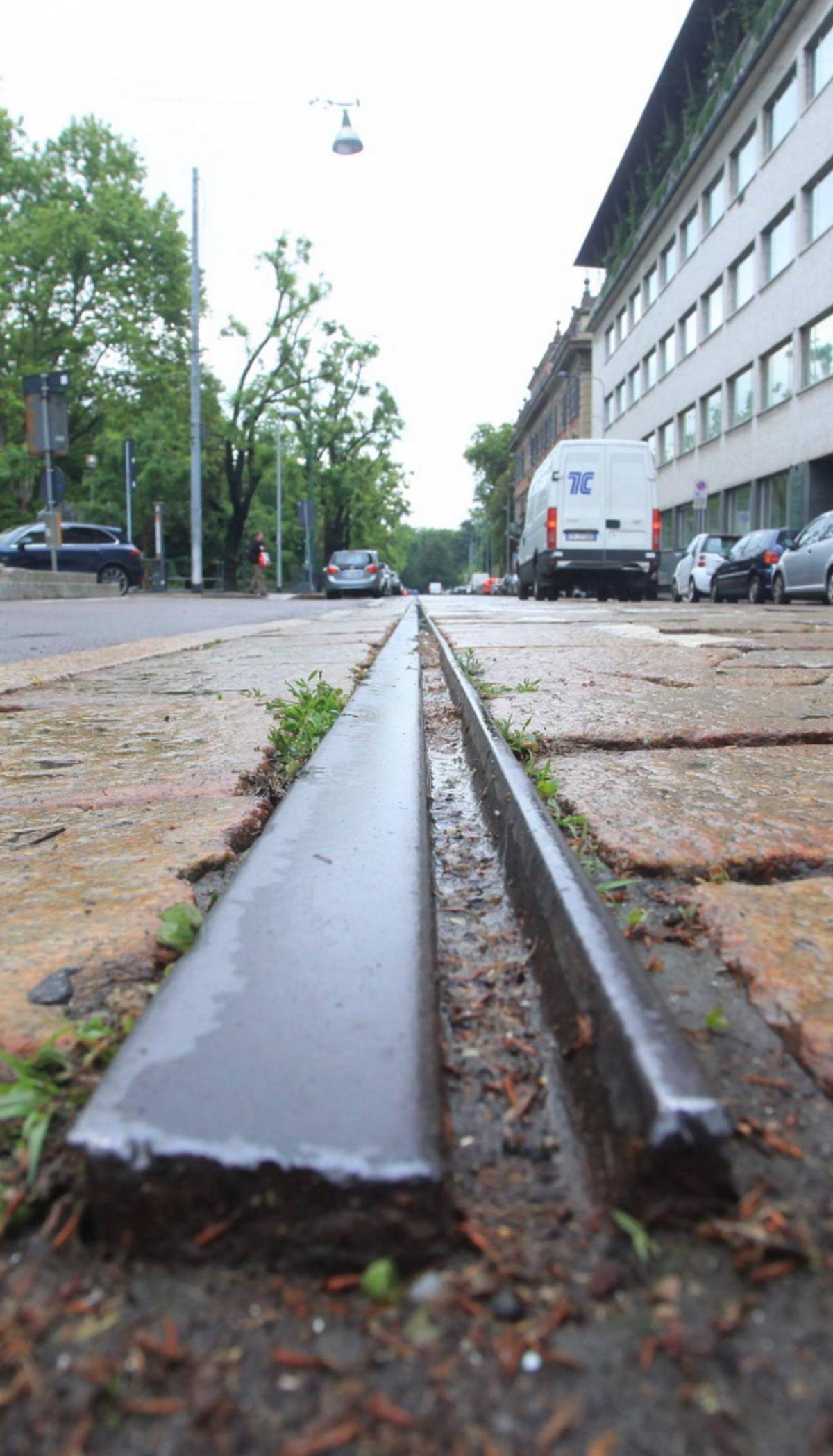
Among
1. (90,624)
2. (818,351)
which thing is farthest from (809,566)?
(90,624)

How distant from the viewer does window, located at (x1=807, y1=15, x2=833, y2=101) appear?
20219 mm

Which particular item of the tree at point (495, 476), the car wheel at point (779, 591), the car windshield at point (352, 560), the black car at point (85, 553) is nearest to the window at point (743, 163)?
the car wheel at point (779, 591)

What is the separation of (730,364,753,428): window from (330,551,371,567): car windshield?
12.2 m

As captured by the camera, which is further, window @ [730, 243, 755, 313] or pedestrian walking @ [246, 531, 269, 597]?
pedestrian walking @ [246, 531, 269, 597]

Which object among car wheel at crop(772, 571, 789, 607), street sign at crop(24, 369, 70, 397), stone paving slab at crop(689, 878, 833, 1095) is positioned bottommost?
stone paving slab at crop(689, 878, 833, 1095)

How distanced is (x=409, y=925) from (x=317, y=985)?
171mm

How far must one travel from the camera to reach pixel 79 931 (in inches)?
46.2

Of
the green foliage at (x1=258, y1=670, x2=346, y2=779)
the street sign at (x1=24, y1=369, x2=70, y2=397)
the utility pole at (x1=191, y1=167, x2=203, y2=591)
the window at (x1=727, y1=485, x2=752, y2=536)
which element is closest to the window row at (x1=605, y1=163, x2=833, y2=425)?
the window at (x1=727, y1=485, x2=752, y2=536)

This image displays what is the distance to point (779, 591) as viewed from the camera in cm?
1697

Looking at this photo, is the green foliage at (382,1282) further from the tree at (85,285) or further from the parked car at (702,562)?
the tree at (85,285)

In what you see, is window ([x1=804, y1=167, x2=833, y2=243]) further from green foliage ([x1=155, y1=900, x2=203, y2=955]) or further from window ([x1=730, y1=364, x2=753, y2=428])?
green foliage ([x1=155, y1=900, x2=203, y2=955])

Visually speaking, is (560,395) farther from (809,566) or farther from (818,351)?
(809,566)

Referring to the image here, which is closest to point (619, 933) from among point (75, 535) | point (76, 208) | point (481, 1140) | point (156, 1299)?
point (481, 1140)

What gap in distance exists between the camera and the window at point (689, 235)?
30078mm
